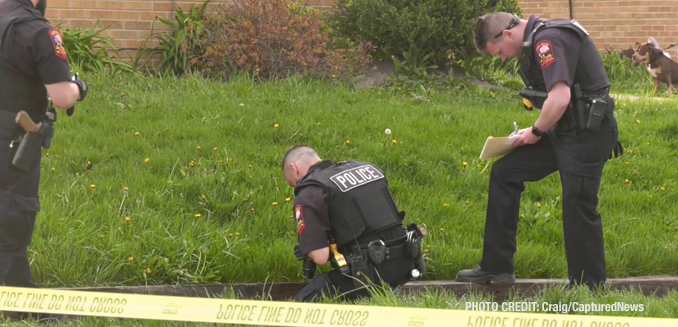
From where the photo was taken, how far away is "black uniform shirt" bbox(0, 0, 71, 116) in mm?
4348

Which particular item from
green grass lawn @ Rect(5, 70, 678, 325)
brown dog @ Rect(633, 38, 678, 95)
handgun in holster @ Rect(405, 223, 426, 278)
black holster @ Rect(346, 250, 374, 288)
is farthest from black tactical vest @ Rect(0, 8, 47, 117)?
brown dog @ Rect(633, 38, 678, 95)

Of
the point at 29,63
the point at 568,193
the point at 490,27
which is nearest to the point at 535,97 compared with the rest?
the point at 490,27

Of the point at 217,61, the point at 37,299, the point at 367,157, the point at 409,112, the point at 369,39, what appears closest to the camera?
the point at 37,299

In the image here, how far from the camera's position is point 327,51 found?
33.0ft

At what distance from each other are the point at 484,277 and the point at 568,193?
852 mm

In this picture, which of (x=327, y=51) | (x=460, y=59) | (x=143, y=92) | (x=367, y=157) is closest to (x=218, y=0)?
(x=327, y=51)

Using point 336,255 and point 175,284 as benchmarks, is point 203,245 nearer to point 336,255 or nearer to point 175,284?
point 175,284

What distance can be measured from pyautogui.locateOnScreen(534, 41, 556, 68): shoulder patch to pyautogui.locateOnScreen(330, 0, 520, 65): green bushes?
5.60 m

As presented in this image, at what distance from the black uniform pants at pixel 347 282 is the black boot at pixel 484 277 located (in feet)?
2.16

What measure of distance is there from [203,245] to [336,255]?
117 centimetres

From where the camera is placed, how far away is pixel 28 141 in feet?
14.7

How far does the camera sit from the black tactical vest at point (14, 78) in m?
4.35

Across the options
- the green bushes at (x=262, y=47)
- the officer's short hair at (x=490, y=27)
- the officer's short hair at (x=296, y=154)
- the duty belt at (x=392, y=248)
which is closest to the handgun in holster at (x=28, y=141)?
the officer's short hair at (x=296, y=154)

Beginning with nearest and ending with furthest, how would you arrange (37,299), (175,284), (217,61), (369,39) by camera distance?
1. (37,299)
2. (175,284)
3. (217,61)
4. (369,39)
